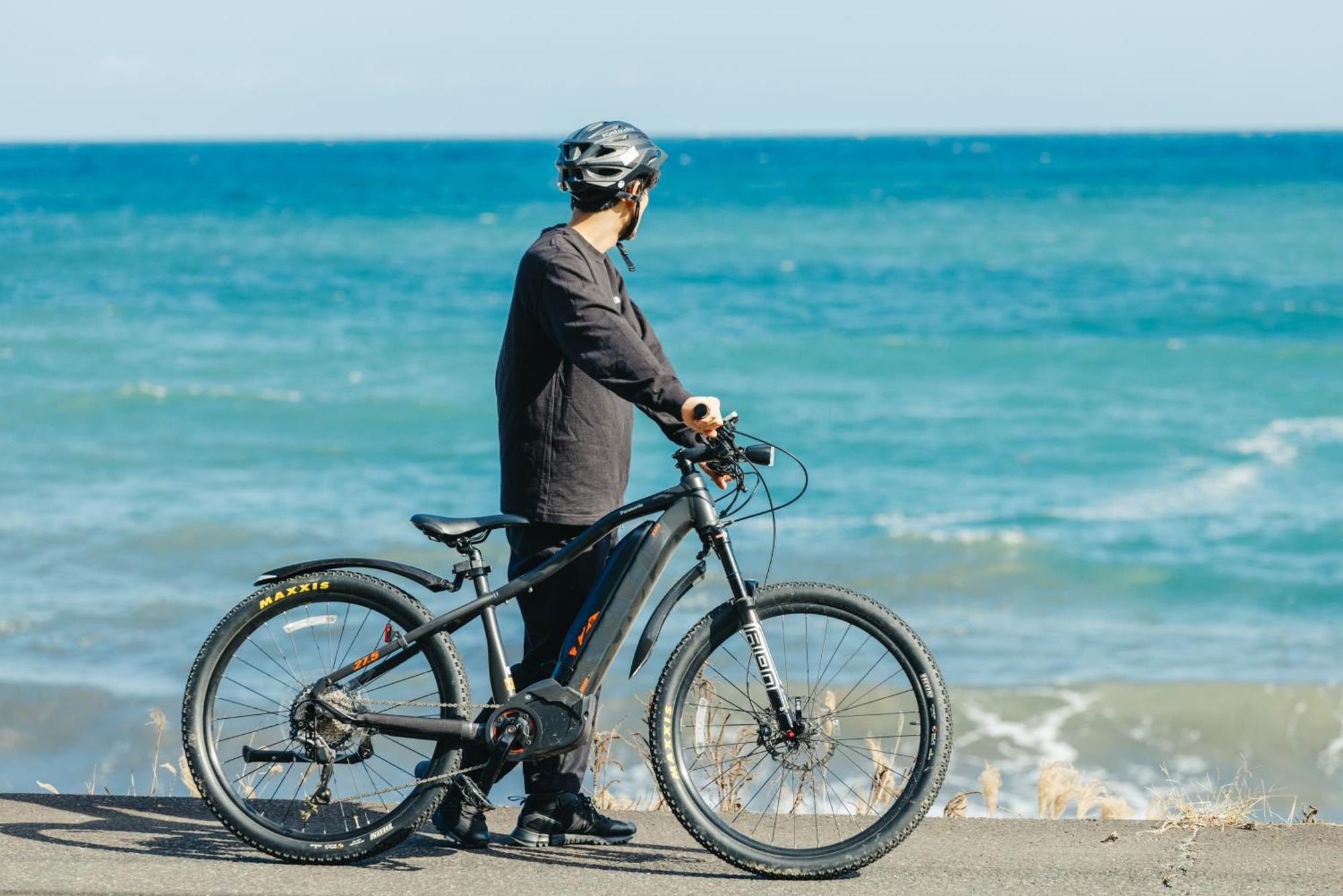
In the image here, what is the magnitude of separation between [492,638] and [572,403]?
26.5 inches

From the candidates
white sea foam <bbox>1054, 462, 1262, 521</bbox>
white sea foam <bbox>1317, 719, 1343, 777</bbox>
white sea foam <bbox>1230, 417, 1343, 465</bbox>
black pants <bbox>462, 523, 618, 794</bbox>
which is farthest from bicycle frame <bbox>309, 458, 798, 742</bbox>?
white sea foam <bbox>1230, 417, 1343, 465</bbox>

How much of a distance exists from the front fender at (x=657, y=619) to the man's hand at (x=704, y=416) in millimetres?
387

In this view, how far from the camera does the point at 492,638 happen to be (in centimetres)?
401

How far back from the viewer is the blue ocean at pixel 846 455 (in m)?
9.46

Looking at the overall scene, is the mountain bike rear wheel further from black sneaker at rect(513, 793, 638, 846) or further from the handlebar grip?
the handlebar grip

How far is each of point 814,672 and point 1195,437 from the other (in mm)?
11446

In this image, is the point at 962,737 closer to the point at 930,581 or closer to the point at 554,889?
the point at 930,581

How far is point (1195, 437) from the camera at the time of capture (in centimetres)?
1881

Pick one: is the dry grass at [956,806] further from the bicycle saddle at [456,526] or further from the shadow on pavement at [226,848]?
the bicycle saddle at [456,526]

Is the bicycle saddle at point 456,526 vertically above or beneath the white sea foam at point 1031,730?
above

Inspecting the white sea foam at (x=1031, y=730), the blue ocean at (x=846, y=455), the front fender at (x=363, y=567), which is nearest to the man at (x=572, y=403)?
the front fender at (x=363, y=567)

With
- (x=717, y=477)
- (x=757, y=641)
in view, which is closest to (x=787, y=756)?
(x=757, y=641)

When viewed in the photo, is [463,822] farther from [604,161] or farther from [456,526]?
[604,161]

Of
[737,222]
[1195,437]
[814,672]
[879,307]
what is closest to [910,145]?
[737,222]
